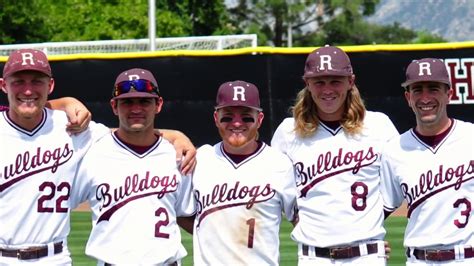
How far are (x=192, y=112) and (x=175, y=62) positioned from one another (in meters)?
0.64

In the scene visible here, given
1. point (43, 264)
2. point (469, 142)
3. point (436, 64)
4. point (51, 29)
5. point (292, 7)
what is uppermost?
point (292, 7)

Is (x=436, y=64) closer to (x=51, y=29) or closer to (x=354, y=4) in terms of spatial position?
(x=51, y=29)

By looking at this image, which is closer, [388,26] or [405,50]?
[405,50]

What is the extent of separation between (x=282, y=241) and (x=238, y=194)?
190 inches

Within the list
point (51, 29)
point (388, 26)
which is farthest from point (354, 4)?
point (51, 29)

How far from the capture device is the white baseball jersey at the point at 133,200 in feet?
20.1

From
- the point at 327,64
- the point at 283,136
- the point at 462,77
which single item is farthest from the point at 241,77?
the point at 327,64

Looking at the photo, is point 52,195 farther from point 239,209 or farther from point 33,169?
point 239,209

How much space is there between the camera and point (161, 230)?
6.14 m

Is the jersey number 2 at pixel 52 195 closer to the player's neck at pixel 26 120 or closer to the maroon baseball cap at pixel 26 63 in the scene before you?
Answer: the player's neck at pixel 26 120

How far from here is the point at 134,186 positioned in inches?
243

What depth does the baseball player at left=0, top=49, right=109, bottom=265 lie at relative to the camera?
620 cm

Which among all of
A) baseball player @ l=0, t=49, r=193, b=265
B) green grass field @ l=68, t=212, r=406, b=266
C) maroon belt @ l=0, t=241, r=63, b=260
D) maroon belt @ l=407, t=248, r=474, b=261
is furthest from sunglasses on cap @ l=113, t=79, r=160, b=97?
green grass field @ l=68, t=212, r=406, b=266

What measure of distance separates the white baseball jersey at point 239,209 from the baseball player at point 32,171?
2.32 ft
